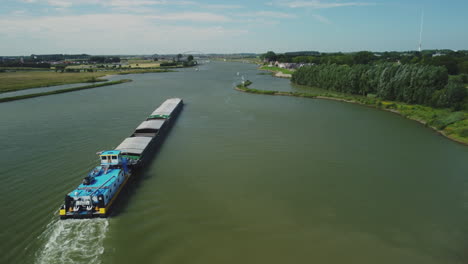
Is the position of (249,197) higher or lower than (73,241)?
higher

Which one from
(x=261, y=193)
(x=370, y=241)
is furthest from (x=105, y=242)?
(x=370, y=241)

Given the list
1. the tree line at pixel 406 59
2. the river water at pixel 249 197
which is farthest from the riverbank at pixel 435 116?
the tree line at pixel 406 59

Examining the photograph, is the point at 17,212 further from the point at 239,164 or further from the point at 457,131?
the point at 457,131

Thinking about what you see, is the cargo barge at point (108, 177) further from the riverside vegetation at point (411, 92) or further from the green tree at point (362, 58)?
the green tree at point (362, 58)

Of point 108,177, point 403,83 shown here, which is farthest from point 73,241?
point 403,83

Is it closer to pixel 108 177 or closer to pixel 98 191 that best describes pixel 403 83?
pixel 108 177

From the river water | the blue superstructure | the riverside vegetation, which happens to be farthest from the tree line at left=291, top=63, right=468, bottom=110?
the blue superstructure

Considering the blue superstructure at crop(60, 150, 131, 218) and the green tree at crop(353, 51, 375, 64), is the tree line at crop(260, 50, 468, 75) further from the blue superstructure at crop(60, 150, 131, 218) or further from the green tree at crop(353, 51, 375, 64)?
the blue superstructure at crop(60, 150, 131, 218)
